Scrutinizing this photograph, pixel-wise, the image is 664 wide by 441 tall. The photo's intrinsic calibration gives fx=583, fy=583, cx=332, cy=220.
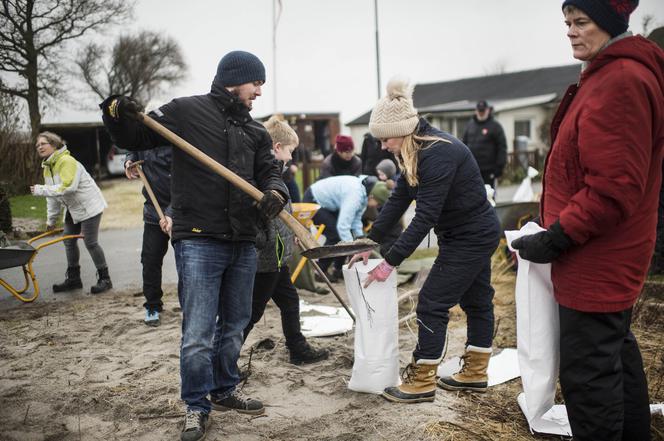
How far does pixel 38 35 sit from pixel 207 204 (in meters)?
4.03

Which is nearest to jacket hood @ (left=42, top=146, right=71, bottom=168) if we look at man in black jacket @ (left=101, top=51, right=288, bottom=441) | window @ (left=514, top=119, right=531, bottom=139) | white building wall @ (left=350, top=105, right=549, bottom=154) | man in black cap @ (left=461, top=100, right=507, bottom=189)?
man in black jacket @ (left=101, top=51, right=288, bottom=441)

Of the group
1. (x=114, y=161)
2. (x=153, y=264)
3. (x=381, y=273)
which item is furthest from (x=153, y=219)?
(x=114, y=161)

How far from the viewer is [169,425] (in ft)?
9.80

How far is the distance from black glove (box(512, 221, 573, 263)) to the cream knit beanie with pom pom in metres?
1.06

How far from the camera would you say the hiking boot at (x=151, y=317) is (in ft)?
15.6

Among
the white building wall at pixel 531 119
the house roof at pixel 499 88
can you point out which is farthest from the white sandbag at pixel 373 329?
the house roof at pixel 499 88

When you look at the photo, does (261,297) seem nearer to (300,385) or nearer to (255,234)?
(300,385)

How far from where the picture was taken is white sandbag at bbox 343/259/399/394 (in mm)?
3254

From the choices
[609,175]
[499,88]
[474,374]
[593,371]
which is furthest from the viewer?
[499,88]

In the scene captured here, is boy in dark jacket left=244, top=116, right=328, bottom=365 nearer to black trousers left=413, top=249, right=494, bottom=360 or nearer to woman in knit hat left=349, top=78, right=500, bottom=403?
woman in knit hat left=349, top=78, right=500, bottom=403

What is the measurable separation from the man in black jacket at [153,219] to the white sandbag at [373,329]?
6.27 ft

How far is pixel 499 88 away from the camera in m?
30.0

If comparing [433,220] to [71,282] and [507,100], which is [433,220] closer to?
[71,282]

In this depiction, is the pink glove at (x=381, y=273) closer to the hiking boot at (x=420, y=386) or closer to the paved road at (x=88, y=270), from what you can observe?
the hiking boot at (x=420, y=386)
